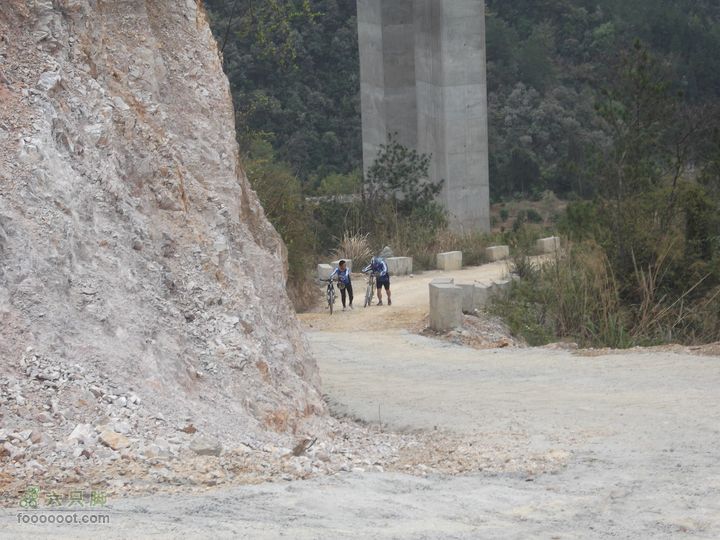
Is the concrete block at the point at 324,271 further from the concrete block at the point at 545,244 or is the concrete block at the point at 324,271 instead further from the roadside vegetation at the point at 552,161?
the concrete block at the point at 545,244

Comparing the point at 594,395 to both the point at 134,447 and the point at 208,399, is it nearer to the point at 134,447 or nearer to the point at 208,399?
the point at 208,399

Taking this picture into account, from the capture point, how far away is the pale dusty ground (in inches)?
270

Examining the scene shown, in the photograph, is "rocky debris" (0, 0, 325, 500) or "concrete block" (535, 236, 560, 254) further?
"concrete block" (535, 236, 560, 254)

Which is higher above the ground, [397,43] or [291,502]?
[397,43]

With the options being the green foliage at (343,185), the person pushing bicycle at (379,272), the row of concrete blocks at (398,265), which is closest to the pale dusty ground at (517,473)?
the person pushing bicycle at (379,272)

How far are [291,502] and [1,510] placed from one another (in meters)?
1.61

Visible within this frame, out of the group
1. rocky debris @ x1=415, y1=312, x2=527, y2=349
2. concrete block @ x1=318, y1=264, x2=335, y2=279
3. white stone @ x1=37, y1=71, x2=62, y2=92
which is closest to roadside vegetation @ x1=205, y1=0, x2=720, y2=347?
rocky debris @ x1=415, y1=312, x2=527, y2=349

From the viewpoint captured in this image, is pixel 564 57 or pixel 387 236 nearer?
pixel 387 236

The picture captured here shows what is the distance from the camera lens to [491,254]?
30.2m

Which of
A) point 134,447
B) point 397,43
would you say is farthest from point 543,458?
point 397,43

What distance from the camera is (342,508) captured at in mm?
7207

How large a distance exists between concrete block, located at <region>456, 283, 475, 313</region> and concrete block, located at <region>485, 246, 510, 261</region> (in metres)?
9.18

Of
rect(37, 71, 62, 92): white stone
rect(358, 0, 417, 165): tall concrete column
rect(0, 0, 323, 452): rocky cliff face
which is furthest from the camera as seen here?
rect(358, 0, 417, 165): tall concrete column

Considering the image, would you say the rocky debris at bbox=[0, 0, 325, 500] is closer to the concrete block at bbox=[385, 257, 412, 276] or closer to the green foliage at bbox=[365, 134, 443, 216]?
the concrete block at bbox=[385, 257, 412, 276]
